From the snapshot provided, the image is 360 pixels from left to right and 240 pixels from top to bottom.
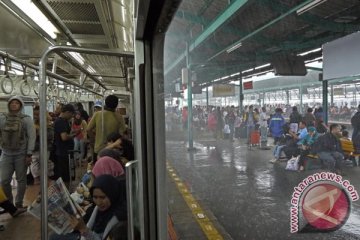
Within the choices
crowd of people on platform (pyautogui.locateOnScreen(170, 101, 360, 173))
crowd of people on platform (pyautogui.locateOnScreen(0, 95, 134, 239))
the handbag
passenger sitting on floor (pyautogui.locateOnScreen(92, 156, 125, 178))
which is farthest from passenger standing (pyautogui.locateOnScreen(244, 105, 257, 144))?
the handbag

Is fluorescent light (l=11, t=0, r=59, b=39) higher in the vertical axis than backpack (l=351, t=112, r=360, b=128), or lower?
higher

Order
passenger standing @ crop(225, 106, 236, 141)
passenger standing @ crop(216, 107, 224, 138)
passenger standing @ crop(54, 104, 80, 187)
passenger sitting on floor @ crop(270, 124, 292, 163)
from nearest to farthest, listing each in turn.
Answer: passenger sitting on floor @ crop(270, 124, 292, 163) < passenger standing @ crop(225, 106, 236, 141) < passenger standing @ crop(216, 107, 224, 138) < passenger standing @ crop(54, 104, 80, 187)

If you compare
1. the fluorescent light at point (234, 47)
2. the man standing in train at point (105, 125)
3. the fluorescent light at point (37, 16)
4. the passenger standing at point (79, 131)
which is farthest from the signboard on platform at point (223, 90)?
the passenger standing at point (79, 131)

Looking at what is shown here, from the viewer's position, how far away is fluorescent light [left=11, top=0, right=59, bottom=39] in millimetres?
2374

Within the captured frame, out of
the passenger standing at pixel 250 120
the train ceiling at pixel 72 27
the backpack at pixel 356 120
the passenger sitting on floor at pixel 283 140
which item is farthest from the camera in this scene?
the train ceiling at pixel 72 27

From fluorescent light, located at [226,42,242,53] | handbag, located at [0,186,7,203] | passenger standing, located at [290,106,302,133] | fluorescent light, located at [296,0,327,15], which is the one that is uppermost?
fluorescent light, located at [296,0,327,15]

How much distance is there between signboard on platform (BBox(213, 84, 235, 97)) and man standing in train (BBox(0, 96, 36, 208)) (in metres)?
2.86

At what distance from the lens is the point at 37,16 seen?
2758 millimetres

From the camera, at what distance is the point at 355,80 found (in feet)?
1.98

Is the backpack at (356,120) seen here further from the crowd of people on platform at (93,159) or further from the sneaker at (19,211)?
the sneaker at (19,211)

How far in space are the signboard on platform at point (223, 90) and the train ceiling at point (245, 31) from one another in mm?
48

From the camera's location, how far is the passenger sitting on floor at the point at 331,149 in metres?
0.65

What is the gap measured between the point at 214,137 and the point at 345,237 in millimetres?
724

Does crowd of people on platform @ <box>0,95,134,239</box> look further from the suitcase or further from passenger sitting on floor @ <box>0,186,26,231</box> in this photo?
the suitcase
